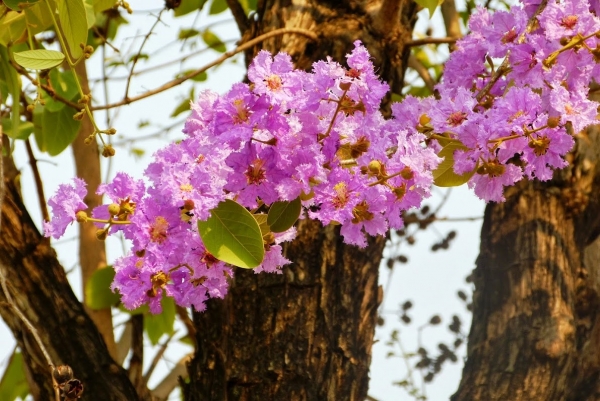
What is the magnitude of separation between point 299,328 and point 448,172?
685 mm

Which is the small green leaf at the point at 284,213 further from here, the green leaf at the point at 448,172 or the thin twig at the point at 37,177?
the thin twig at the point at 37,177

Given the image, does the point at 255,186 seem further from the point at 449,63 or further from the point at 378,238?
the point at 378,238

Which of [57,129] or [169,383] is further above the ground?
[57,129]

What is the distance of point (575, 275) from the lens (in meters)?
2.28

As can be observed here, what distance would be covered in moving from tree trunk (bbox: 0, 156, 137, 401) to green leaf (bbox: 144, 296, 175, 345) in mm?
317

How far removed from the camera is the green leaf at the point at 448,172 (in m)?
1.22

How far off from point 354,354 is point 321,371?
11cm

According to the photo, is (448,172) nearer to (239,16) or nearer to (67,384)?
(67,384)

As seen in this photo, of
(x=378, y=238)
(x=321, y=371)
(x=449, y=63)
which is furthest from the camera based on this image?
(x=378, y=238)

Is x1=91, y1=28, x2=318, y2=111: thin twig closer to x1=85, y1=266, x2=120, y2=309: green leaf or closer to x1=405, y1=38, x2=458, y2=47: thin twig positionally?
x1=405, y1=38, x2=458, y2=47: thin twig

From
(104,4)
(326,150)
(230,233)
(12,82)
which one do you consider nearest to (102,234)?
(230,233)

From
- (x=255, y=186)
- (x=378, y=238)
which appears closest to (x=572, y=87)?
(x=255, y=186)

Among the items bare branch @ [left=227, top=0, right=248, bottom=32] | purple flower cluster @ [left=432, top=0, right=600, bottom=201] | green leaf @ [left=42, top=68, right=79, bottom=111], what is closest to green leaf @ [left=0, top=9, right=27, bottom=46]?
green leaf @ [left=42, top=68, right=79, bottom=111]

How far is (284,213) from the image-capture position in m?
1.15
